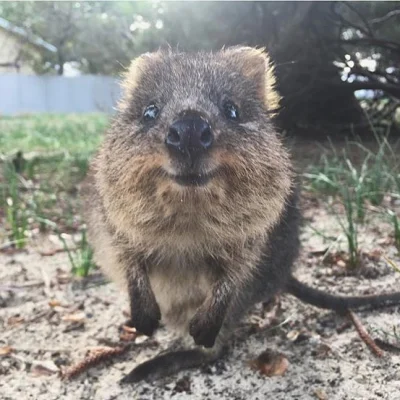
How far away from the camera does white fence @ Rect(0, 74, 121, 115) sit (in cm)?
2186

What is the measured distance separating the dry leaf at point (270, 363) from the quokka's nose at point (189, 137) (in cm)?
124

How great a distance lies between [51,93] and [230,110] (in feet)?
78.1

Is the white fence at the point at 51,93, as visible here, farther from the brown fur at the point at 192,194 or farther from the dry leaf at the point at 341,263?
the brown fur at the point at 192,194

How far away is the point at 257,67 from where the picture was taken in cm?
276

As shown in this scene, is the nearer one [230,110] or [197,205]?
[197,205]

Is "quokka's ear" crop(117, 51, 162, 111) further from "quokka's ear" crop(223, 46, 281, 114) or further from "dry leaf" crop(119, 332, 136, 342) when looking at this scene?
"dry leaf" crop(119, 332, 136, 342)

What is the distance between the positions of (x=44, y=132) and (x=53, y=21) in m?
2.41

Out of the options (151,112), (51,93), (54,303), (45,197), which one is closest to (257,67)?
(151,112)

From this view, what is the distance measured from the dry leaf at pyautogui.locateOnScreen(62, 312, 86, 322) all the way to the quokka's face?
1.21 metres

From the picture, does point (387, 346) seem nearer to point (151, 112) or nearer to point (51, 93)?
point (151, 112)

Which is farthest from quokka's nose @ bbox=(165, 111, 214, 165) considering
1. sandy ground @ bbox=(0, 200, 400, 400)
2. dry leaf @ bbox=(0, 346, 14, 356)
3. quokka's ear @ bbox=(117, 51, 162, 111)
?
dry leaf @ bbox=(0, 346, 14, 356)

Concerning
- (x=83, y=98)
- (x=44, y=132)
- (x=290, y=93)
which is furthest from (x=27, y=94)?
(x=290, y=93)

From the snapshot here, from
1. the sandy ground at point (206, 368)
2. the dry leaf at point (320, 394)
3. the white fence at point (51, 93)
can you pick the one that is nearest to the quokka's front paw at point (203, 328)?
the sandy ground at point (206, 368)

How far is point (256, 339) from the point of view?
3014 mm
